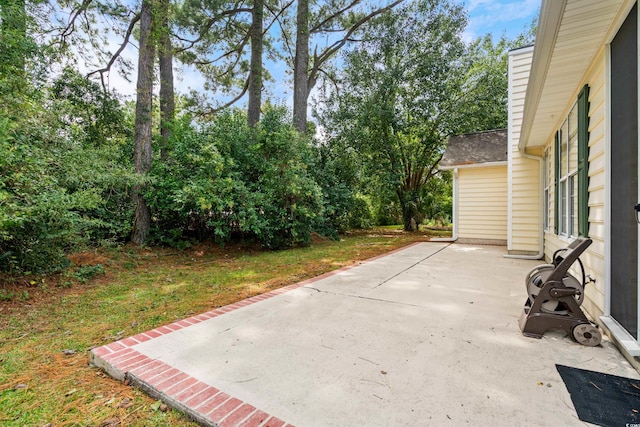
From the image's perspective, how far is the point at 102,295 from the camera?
13.4ft

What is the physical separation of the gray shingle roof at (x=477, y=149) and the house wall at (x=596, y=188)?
567 centimetres

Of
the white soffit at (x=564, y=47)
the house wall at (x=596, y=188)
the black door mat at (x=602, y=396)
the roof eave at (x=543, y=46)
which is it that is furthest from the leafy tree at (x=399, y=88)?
the black door mat at (x=602, y=396)

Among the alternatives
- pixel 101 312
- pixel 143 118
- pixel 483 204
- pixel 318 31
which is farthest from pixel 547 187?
pixel 318 31

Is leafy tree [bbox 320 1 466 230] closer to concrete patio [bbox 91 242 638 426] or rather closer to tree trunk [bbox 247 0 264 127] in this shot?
tree trunk [bbox 247 0 264 127]

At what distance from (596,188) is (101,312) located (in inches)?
219

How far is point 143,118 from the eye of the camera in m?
7.31

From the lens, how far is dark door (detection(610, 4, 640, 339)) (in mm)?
2098

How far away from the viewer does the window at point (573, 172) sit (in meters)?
3.15

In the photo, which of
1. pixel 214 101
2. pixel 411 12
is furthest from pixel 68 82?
pixel 411 12


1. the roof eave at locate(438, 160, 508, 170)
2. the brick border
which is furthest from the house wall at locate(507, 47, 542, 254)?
the brick border

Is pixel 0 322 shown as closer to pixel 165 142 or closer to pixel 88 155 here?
pixel 88 155

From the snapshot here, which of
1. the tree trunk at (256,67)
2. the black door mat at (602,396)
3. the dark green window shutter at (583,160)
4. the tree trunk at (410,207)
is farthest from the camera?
the tree trunk at (410,207)

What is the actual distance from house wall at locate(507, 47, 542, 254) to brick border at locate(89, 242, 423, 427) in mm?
7105

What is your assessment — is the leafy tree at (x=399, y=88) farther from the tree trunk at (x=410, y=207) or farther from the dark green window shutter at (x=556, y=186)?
the dark green window shutter at (x=556, y=186)
